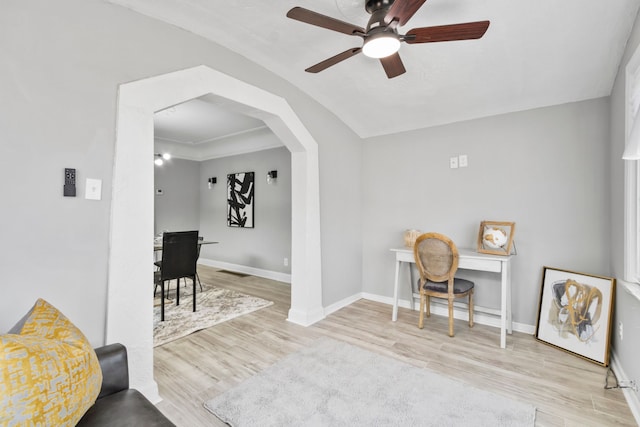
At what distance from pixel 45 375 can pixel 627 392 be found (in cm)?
301

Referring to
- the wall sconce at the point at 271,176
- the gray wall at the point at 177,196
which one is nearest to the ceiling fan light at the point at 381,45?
the wall sconce at the point at 271,176

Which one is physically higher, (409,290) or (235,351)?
(409,290)

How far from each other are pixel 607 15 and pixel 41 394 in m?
3.34

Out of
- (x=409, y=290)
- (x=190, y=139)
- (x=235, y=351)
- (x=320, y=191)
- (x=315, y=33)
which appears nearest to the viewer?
(x=315, y=33)

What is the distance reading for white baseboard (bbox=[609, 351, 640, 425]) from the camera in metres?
1.73

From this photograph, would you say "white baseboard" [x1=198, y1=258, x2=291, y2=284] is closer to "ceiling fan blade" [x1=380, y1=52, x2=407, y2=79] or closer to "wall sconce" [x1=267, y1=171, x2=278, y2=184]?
"wall sconce" [x1=267, y1=171, x2=278, y2=184]

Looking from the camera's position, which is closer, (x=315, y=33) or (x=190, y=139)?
(x=315, y=33)

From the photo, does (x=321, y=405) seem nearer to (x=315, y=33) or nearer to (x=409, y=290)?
(x=409, y=290)

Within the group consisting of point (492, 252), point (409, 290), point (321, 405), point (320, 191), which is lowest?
point (321, 405)

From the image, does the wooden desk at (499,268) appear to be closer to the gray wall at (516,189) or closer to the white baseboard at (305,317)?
the gray wall at (516,189)

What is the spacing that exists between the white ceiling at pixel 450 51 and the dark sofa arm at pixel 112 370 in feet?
6.60

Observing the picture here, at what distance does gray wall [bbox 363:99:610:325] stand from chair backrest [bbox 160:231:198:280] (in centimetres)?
230

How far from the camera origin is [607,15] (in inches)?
74.9

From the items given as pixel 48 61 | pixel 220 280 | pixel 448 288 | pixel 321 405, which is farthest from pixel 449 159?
pixel 220 280
